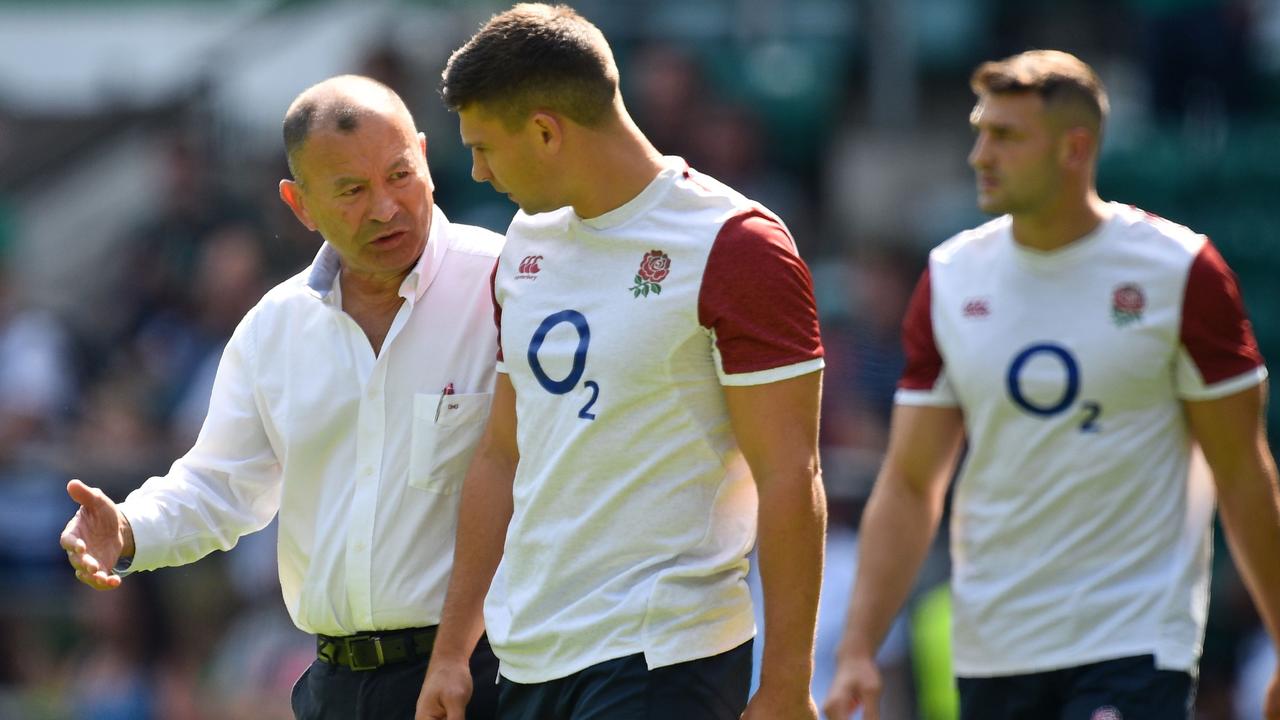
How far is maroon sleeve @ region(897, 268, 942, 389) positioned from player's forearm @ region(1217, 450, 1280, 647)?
0.89 m

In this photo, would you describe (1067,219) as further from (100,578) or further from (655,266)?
(100,578)

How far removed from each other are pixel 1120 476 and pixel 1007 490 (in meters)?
0.33

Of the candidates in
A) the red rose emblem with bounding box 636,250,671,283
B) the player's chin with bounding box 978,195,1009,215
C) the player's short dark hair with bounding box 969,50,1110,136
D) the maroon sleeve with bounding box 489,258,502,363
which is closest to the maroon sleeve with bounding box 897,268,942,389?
the player's chin with bounding box 978,195,1009,215

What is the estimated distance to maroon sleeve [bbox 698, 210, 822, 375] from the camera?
410 centimetres

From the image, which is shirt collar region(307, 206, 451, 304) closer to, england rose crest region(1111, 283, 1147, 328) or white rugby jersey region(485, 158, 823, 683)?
white rugby jersey region(485, 158, 823, 683)

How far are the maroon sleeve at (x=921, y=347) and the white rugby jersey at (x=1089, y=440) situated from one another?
0.16 ft

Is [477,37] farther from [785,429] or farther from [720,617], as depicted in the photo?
[720,617]

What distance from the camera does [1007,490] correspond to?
5.45 metres

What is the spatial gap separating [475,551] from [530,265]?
70 centimetres

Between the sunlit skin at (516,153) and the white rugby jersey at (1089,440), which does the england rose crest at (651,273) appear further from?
the white rugby jersey at (1089,440)

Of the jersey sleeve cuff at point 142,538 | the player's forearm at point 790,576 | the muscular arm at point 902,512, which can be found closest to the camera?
the player's forearm at point 790,576

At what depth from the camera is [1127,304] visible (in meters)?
5.33

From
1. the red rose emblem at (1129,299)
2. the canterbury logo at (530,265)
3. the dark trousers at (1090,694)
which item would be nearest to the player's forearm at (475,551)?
the canterbury logo at (530,265)

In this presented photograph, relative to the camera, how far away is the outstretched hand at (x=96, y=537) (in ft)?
14.8
